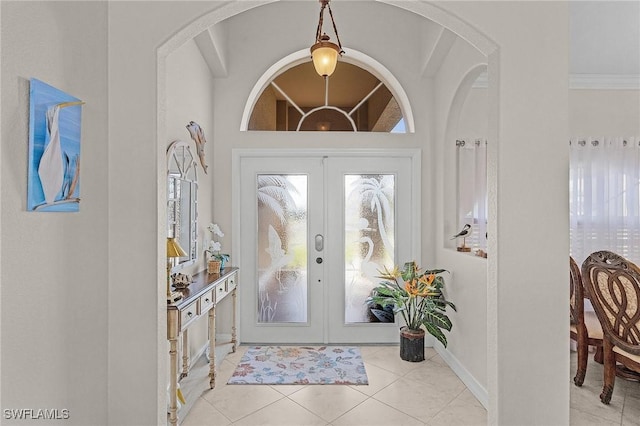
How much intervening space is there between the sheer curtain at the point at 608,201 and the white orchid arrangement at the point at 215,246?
12.0 ft

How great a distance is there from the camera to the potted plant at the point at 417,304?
3537 millimetres

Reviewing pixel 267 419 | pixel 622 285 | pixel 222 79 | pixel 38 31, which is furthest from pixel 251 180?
pixel 622 285

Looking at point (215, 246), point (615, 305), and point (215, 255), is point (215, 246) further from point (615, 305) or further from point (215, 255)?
point (615, 305)

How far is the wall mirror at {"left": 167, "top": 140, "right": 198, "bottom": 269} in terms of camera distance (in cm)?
290

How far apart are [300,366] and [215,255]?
123 centimetres

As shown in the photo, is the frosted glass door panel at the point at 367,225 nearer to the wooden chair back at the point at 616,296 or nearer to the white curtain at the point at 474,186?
the white curtain at the point at 474,186

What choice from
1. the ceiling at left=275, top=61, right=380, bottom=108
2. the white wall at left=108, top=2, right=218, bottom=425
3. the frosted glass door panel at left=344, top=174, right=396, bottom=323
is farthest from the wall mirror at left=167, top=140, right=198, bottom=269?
the frosted glass door panel at left=344, top=174, right=396, bottom=323

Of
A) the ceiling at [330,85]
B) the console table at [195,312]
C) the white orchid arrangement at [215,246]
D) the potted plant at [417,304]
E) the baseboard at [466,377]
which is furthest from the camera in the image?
the ceiling at [330,85]

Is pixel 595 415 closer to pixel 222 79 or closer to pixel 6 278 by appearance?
pixel 6 278

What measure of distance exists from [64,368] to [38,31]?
1.29 meters

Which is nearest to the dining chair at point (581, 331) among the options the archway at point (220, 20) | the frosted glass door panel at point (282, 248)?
the archway at point (220, 20)

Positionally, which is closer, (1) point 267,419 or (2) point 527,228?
(2) point 527,228

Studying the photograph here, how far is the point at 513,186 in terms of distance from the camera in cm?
194

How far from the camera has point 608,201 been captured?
436cm
